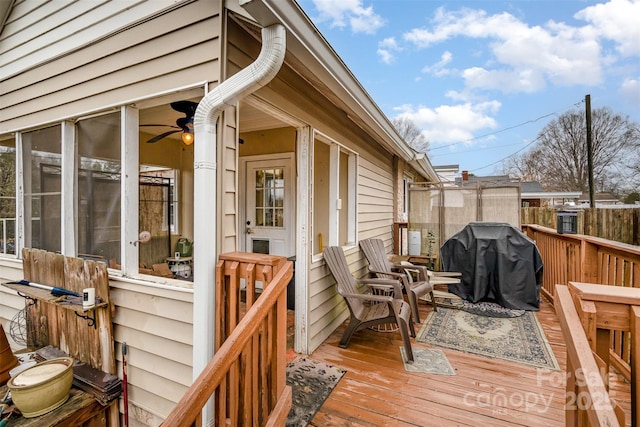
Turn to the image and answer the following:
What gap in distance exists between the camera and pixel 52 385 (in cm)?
192

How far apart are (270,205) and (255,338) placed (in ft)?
10.1

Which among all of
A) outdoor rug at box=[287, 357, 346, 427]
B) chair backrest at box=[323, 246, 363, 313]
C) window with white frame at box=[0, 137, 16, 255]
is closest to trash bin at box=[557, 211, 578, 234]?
chair backrest at box=[323, 246, 363, 313]

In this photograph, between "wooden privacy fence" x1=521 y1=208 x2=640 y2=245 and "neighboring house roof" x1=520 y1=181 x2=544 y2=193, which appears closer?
"wooden privacy fence" x1=521 y1=208 x2=640 y2=245

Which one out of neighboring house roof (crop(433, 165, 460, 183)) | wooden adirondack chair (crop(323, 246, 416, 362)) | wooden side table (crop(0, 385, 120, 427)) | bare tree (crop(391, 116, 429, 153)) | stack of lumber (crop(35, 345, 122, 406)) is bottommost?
wooden side table (crop(0, 385, 120, 427))

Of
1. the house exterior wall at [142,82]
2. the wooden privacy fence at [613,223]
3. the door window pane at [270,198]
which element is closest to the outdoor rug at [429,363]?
the house exterior wall at [142,82]

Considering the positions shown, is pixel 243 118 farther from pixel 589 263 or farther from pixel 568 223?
pixel 568 223

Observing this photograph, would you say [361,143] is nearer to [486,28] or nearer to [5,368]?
[5,368]

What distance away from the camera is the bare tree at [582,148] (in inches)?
614

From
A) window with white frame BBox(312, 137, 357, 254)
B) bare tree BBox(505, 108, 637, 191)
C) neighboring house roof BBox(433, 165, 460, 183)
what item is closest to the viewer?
window with white frame BBox(312, 137, 357, 254)

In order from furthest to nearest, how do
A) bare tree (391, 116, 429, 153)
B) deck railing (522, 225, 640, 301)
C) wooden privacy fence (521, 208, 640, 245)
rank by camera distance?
bare tree (391, 116, 429, 153) → wooden privacy fence (521, 208, 640, 245) → deck railing (522, 225, 640, 301)

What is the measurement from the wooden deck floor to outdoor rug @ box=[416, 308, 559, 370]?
125 millimetres

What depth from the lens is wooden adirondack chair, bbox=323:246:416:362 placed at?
269cm

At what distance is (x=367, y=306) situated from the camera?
3260 millimetres

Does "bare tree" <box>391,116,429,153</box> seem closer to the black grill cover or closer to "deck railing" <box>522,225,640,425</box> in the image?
"deck railing" <box>522,225,640,425</box>
